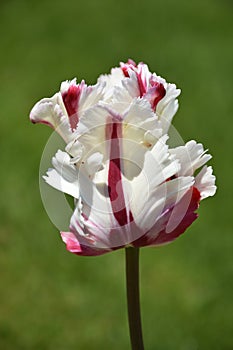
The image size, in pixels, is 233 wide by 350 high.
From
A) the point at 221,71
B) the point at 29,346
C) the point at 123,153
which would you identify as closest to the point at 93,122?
the point at 123,153

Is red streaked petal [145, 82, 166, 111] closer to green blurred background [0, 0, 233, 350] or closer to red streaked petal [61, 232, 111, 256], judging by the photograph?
red streaked petal [61, 232, 111, 256]

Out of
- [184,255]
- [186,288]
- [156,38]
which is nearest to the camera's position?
[186,288]

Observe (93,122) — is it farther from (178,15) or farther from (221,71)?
(178,15)

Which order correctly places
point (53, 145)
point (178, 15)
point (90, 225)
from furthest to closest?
point (178, 15) < point (53, 145) < point (90, 225)

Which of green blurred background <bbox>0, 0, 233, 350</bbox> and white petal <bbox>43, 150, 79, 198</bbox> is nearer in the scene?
white petal <bbox>43, 150, 79, 198</bbox>

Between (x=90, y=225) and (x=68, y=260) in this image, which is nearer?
(x=90, y=225)

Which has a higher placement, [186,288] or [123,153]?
[123,153]

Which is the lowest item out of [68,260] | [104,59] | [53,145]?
[68,260]

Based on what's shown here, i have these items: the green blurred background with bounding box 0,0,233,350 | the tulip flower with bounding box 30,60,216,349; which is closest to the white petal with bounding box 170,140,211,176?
the tulip flower with bounding box 30,60,216,349

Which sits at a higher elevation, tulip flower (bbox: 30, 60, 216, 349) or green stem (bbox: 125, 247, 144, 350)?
tulip flower (bbox: 30, 60, 216, 349)

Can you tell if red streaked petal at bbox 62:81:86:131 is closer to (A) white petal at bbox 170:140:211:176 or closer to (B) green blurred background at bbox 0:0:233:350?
(A) white petal at bbox 170:140:211:176
